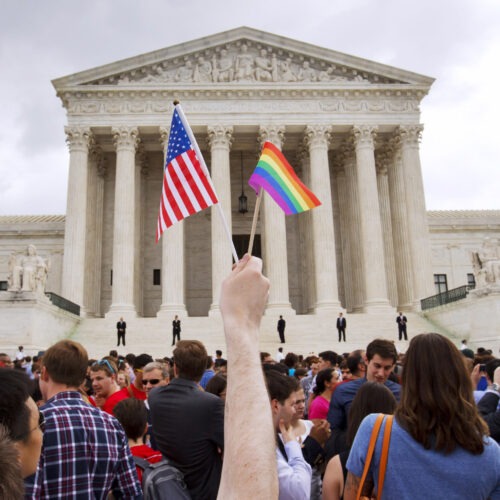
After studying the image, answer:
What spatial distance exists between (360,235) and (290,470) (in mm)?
33038

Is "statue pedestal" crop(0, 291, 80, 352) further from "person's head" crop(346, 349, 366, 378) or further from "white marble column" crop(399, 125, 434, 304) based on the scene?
"white marble column" crop(399, 125, 434, 304)

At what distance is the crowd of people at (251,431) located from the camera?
5.75 feet

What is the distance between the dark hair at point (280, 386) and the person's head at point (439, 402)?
4.69 feet

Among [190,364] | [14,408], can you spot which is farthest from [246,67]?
[14,408]

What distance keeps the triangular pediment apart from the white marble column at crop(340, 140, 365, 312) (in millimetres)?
4814

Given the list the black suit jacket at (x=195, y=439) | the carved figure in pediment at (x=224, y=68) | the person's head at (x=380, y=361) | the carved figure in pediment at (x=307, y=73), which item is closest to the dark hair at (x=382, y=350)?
the person's head at (x=380, y=361)

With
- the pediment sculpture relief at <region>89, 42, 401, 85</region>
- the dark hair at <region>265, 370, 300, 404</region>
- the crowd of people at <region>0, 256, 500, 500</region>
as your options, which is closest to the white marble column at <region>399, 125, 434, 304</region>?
the pediment sculpture relief at <region>89, 42, 401, 85</region>

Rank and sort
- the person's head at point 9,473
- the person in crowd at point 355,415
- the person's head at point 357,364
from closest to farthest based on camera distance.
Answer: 1. the person's head at point 9,473
2. the person in crowd at point 355,415
3. the person's head at point 357,364

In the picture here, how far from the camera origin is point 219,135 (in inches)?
1336

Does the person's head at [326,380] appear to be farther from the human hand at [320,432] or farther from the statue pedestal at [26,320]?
the statue pedestal at [26,320]

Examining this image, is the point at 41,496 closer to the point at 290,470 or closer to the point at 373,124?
the point at 290,470

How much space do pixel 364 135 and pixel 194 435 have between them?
32582 millimetres

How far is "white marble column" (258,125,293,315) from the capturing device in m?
31.9

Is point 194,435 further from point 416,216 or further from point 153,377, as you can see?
point 416,216
